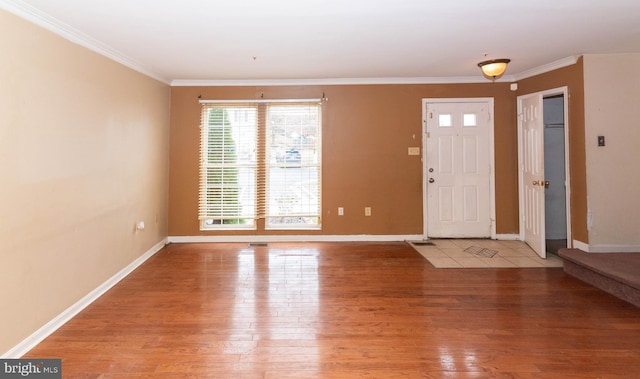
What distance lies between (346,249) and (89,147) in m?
3.16

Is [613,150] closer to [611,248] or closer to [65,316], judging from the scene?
[611,248]

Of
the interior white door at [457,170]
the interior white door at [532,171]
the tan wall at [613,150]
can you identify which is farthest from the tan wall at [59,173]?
the tan wall at [613,150]

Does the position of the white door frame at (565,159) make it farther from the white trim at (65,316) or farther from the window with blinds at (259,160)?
the white trim at (65,316)

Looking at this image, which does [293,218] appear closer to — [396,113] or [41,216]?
[396,113]

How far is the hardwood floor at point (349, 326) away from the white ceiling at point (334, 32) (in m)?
2.27

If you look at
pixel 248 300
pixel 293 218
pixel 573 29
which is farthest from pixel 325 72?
pixel 248 300

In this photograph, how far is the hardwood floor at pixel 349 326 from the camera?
6.56 ft

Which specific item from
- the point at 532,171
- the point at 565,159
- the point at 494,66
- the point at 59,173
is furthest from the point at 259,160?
the point at 565,159

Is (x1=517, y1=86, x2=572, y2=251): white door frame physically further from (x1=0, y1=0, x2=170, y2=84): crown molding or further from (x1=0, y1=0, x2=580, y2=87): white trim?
(x1=0, y1=0, x2=170, y2=84): crown molding

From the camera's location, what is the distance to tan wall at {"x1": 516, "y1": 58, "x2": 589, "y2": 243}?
3891 millimetres

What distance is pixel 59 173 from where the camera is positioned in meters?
2.57

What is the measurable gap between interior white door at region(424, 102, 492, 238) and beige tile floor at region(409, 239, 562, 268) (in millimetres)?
283

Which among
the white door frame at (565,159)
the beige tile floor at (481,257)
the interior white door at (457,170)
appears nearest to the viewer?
the beige tile floor at (481,257)

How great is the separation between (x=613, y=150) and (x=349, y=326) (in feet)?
12.0
